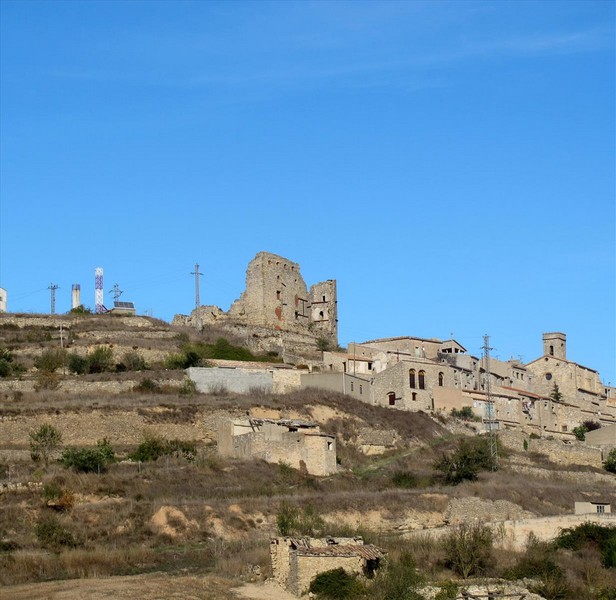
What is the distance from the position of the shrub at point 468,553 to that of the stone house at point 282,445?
45.3 feet

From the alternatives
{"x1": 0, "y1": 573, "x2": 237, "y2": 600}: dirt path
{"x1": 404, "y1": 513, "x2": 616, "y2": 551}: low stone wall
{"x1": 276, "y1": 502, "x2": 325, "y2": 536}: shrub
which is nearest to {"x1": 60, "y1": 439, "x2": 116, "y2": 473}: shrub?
{"x1": 276, "y1": 502, "x2": 325, "y2": 536}: shrub

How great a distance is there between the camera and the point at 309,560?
1388 inches

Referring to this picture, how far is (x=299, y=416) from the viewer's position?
60438 mm

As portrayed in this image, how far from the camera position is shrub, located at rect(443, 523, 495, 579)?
38.6 m

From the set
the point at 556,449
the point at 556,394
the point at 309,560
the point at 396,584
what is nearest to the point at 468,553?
the point at 396,584

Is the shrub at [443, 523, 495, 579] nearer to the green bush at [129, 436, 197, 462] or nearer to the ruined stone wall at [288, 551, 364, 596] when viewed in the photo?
the ruined stone wall at [288, 551, 364, 596]

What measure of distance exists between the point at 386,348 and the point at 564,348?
17.9 m

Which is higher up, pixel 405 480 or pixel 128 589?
pixel 405 480

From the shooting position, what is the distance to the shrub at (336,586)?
112 ft

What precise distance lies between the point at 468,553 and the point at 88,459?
17332 mm

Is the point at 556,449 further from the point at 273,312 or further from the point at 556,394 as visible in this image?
the point at 273,312

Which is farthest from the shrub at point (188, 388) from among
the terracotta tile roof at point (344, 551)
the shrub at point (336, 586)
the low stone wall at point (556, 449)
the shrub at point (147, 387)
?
the shrub at point (336, 586)

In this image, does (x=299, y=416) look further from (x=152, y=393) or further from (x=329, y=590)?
(x=329, y=590)

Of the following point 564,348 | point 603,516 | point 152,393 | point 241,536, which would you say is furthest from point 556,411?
point 241,536
